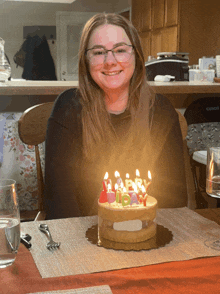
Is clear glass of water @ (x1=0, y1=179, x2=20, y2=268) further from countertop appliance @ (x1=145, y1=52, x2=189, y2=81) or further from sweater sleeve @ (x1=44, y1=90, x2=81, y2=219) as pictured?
countertop appliance @ (x1=145, y1=52, x2=189, y2=81)

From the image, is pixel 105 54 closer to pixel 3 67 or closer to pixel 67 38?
pixel 3 67

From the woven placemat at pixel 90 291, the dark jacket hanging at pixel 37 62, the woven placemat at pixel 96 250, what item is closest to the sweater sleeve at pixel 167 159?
the woven placemat at pixel 96 250

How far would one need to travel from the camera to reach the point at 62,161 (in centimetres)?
136

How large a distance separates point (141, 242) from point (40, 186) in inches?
34.0

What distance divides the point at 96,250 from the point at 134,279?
4.8 inches

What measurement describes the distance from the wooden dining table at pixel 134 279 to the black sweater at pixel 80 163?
1.93 ft

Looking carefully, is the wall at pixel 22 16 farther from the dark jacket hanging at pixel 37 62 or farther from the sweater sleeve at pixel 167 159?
the sweater sleeve at pixel 167 159

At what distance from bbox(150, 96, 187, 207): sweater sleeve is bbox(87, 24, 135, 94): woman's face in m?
0.23

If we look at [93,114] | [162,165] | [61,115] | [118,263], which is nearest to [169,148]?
[162,165]

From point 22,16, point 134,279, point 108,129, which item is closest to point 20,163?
point 108,129

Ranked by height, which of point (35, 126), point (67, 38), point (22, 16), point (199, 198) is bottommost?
point (199, 198)

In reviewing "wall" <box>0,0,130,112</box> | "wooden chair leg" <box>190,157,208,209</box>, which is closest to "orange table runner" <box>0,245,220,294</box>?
"wooden chair leg" <box>190,157,208,209</box>

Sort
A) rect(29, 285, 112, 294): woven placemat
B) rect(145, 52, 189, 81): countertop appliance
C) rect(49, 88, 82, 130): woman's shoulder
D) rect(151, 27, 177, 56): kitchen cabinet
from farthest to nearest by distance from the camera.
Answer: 1. rect(151, 27, 177, 56): kitchen cabinet
2. rect(145, 52, 189, 81): countertop appliance
3. rect(49, 88, 82, 130): woman's shoulder
4. rect(29, 285, 112, 294): woven placemat

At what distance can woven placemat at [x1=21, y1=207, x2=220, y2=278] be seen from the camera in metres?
0.69
